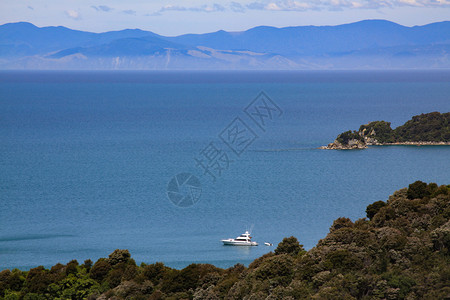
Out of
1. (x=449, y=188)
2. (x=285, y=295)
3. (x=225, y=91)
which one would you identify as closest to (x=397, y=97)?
(x=225, y=91)

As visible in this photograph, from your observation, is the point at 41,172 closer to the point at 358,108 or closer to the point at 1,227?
the point at 1,227

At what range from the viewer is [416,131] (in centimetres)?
8606

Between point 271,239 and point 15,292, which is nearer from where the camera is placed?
point 15,292

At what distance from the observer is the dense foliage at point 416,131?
85125mm

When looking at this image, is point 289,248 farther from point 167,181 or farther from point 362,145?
point 362,145

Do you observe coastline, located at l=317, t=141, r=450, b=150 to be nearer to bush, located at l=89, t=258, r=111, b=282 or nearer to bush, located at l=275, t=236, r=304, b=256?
bush, located at l=275, t=236, r=304, b=256

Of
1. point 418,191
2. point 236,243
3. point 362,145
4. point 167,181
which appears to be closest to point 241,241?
point 236,243

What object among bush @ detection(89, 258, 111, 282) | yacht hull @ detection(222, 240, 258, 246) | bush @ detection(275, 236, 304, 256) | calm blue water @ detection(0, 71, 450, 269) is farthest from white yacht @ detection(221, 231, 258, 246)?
bush @ detection(89, 258, 111, 282)

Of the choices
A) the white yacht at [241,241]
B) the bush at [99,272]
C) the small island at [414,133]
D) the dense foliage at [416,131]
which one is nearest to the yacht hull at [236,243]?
the white yacht at [241,241]

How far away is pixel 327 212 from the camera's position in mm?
50219

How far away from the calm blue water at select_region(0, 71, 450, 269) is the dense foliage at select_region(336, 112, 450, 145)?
301 centimetres

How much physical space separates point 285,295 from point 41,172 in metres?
50.1

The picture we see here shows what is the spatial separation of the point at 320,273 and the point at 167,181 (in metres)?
41.5

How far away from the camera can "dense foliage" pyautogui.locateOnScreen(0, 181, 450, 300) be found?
20.9 m
